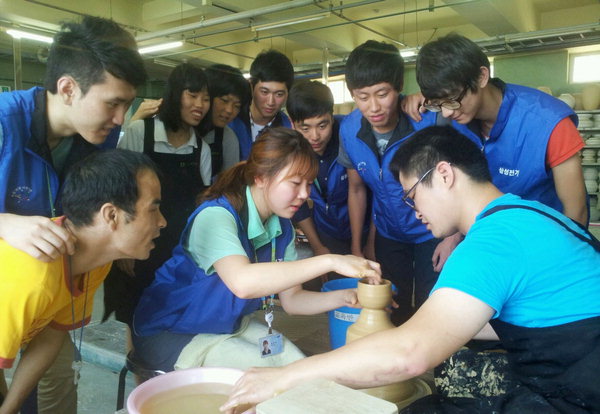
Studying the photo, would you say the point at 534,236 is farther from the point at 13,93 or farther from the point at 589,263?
the point at 13,93

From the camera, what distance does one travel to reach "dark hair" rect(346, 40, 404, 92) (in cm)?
223

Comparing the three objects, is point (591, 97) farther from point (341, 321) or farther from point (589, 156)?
point (341, 321)

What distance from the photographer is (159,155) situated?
7.66ft

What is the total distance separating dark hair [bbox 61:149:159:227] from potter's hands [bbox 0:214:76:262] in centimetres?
15

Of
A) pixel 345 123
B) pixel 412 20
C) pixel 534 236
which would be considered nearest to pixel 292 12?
pixel 412 20

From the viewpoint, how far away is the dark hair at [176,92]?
Result: 2.34 meters

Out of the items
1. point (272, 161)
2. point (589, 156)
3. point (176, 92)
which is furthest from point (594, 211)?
point (272, 161)

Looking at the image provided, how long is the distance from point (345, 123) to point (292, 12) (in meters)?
5.16

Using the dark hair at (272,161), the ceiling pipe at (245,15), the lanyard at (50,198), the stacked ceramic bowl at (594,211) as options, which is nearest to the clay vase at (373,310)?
the dark hair at (272,161)

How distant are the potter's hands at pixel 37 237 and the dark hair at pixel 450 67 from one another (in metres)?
1.37

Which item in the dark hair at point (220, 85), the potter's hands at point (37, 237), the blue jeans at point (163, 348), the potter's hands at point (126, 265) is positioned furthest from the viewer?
the dark hair at point (220, 85)

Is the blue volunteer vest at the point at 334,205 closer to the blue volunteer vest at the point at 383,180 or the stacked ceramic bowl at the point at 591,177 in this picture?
the blue volunteer vest at the point at 383,180

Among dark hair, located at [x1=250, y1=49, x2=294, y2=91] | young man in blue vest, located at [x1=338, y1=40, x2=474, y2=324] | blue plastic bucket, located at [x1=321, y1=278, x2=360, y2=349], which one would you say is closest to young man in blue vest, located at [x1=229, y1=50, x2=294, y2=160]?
dark hair, located at [x1=250, y1=49, x2=294, y2=91]

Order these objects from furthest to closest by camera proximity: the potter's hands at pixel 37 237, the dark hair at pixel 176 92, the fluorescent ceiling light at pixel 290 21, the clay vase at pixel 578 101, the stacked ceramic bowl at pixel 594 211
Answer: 1. the clay vase at pixel 578 101
2. the stacked ceramic bowl at pixel 594 211
3. the fluorescent ceiling light at pixel 290 21
4. the dark hair at pixel 176 92
5. the potter's hands at pixel 37 237
